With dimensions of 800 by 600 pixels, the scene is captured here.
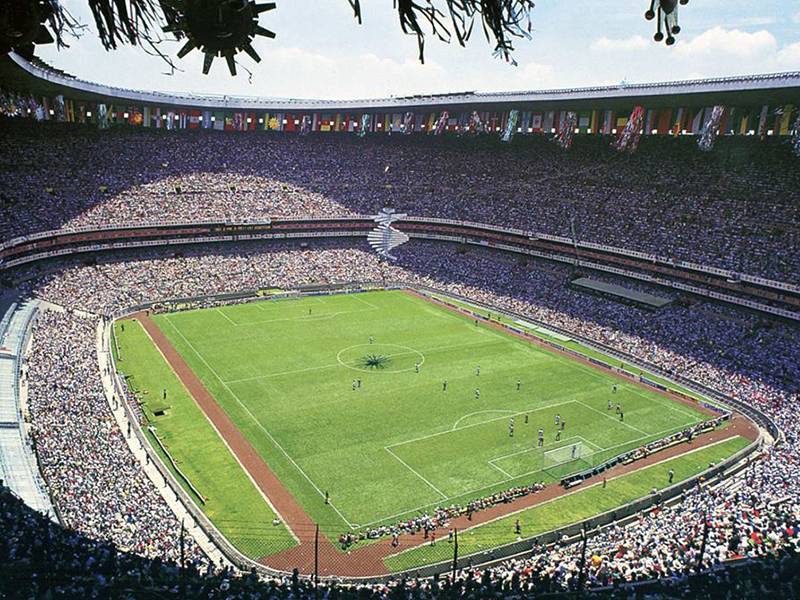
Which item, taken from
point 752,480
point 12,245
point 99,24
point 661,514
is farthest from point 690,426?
point 12,245

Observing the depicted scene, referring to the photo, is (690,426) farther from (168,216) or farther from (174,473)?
(168,216)

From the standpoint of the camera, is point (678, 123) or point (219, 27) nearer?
point (219, 27)

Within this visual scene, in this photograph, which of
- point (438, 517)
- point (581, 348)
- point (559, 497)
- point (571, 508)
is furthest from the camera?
point (581, 348)

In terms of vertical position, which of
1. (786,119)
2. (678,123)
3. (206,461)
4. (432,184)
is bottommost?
(206,461)

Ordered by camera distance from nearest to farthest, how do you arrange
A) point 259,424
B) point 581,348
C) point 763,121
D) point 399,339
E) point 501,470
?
point 501,470 < point 259,424 < point 581,348 < point 399,339 < point 763,121

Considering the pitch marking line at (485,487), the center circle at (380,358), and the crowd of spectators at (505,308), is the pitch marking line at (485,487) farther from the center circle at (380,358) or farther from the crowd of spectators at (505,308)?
the center circle at (380,358)

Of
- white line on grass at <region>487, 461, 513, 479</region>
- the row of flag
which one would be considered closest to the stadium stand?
the row of flag

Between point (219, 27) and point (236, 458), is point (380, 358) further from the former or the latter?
point (219, 27)

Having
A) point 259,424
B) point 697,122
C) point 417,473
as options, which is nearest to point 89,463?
point 259,424
